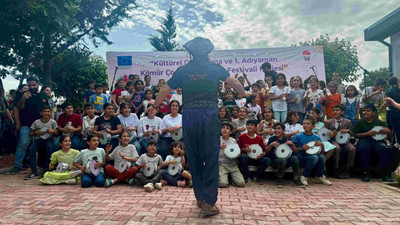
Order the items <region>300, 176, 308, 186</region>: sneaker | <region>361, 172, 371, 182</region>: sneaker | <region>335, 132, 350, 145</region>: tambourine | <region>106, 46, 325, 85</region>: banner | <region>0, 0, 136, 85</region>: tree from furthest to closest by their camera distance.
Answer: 1. <region>106, 46, 325, 85</region>: banner
2. <region>0, 0, 136, 85</region>: tree
3. <region>335, 132, 350, 145</region>: tambourine
4. <region>361, 172, 371, 182</region>: sneaker
5. <region>300, 176, 308, 186</region>: sneaker

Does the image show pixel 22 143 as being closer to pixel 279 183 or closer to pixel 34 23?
pixel 34 23

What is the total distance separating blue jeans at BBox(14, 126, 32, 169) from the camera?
21.0 ft

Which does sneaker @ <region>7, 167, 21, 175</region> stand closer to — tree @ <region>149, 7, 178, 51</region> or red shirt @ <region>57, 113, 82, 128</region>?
red shirt @ <region>57, 113, 82, 128</region>

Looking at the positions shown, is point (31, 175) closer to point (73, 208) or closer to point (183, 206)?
point (73, 208)

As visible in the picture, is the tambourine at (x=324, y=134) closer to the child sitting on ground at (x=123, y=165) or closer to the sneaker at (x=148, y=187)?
the sneaker at (x=148, y=187)

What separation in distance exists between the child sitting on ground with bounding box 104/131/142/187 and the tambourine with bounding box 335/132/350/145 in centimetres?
425

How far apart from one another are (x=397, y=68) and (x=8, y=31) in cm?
1777

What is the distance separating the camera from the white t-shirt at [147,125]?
6.38m

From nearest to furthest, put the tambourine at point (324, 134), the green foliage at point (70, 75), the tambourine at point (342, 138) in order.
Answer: the tambourine at point (342, 138) → the tambourine at point (324, 134) → the green foliage at point (70, 75)

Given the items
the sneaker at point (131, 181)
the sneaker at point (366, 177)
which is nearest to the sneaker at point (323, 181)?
the sneaker at point (366, 177)

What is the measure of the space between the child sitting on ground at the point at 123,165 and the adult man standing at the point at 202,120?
219 cm

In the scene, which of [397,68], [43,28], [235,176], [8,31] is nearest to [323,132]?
[235,176]

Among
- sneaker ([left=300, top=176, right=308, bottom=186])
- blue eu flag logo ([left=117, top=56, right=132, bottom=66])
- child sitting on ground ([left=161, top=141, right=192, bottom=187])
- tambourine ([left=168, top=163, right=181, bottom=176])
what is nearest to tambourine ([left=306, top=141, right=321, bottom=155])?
sneaker ([left=300, top=176, right=308, bottom=186])

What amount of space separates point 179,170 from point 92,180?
5.42 ft
